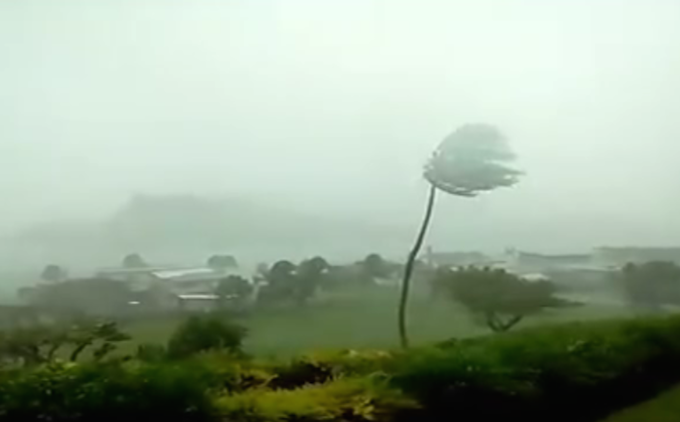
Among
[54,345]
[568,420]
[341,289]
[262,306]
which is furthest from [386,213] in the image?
[54,345]

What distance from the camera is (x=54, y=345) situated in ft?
9.84

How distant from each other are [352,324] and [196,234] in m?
0.59

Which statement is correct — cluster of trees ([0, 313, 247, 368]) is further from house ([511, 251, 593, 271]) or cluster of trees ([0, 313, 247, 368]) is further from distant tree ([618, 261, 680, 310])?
distant tree ([618, 261, 680, 310])

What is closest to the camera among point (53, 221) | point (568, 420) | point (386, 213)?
point (568, 420)

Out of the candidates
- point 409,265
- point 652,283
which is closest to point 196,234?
point 409,265

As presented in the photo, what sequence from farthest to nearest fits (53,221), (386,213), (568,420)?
(386,213) < (53,221) < (568,420)

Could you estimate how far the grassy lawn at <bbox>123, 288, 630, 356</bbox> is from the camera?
3293mm

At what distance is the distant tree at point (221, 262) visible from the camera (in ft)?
10.9

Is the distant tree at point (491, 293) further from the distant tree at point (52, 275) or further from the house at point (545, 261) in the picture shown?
the distant tree at point (52, 275)

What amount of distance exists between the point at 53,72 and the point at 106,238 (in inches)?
21.5

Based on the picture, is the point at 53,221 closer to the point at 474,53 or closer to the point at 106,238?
the point at 106,238

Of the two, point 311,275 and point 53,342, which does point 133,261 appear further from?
point 311,275

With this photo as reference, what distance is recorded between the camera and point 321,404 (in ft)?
8.33

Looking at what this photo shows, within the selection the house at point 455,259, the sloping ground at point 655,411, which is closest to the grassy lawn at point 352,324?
the house at point 455,259
